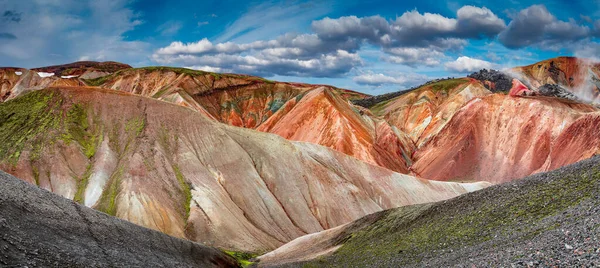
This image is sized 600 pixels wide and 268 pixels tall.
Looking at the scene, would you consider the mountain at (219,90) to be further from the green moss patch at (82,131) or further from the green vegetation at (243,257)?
the green vegetation at (243,257)

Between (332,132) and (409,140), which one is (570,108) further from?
(332,132)

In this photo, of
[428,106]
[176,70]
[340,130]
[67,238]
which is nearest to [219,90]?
[176,70]

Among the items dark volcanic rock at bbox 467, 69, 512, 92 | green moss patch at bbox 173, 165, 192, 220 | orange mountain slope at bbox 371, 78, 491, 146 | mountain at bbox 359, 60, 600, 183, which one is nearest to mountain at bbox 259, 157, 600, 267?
green moss patch at bbox 173, 165, 192, 220

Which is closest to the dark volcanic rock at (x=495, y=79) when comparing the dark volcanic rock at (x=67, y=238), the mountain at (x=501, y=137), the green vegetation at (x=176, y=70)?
the mountain at (x=501, y=137)

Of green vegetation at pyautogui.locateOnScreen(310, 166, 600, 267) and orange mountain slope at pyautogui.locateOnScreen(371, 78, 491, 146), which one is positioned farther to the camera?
orange mountain slope at pyautogui.locateOnScreen(371, 78, 491, 146)

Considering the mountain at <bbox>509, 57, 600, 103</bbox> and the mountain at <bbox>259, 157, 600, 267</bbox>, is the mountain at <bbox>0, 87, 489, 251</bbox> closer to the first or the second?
the mountain at <bbox>259, 157, 600, 267</bbox>

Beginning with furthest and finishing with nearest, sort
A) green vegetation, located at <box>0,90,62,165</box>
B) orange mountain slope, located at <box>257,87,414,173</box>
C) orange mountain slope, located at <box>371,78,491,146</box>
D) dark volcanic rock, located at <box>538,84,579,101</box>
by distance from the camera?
orange mountain slope, located at <box>371,78,491,146</box>
dark volcanic rock, located at <box>538,84,579,101</box>
orange mountain slope, located at <box>257,87,414,173</box>
green vegetation, located at <box>0,90,62,165</box>

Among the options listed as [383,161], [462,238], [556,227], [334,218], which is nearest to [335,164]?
[334,218]
